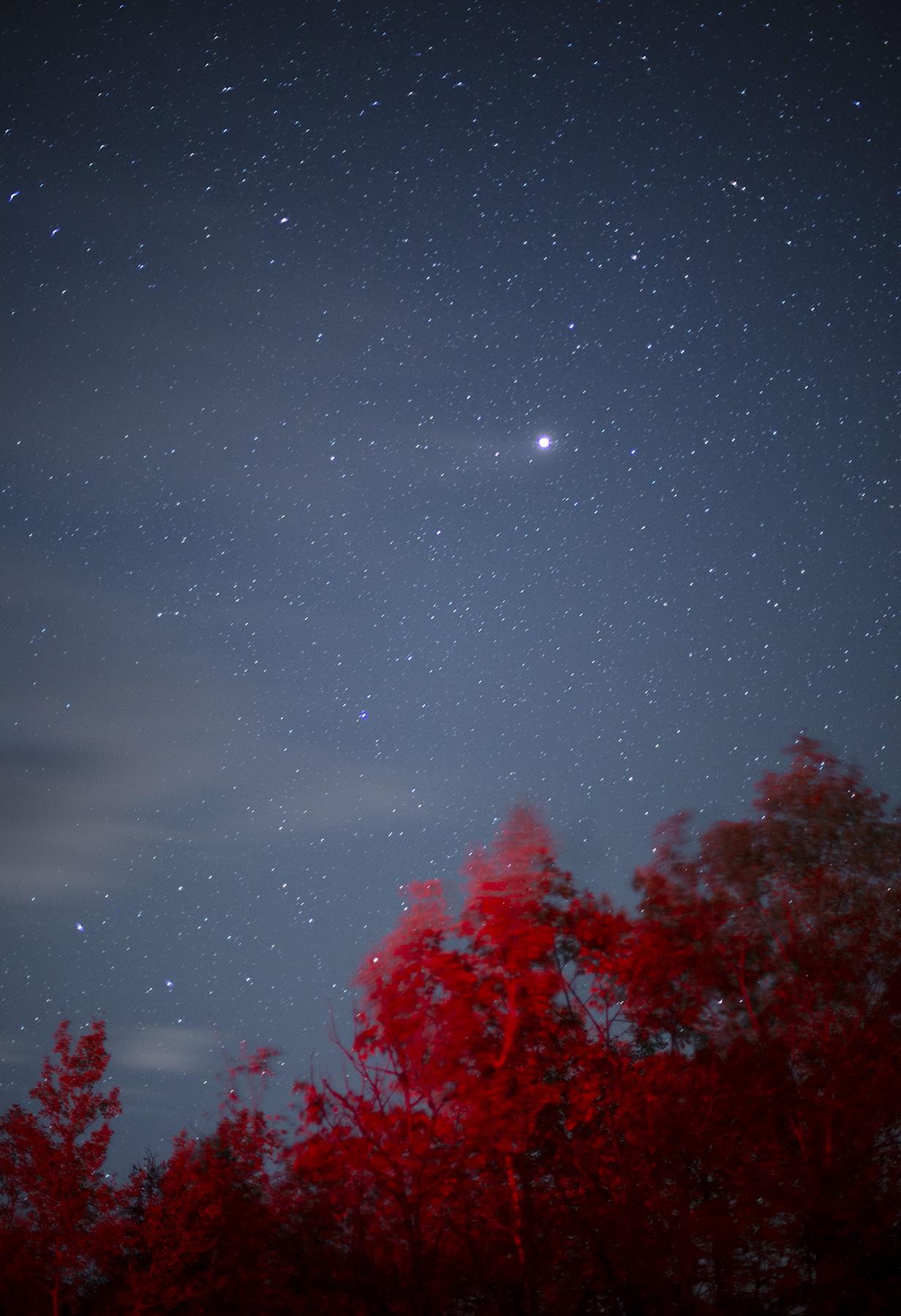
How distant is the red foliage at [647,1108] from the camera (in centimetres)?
980

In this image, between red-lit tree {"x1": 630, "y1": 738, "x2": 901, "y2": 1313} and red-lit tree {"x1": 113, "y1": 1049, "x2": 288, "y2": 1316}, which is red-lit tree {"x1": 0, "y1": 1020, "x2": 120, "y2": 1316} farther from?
red-lit tree {"x1": 630, "y1": 738, "x2": 901, "y2": 1313}

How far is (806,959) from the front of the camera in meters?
12.9

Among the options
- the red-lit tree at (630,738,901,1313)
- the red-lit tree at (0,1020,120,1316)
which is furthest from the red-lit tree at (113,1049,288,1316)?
the red-lit tree at (630,738,901,1313)

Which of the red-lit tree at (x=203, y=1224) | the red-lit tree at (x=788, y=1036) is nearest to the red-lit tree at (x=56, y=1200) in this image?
the red-lit tree at (x=203, y=1224)

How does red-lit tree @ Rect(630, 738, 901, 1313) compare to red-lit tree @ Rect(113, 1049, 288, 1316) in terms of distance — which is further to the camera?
red-lit tree @ Rect(113, 1049, 288, 1316)

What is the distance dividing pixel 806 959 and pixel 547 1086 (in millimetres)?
4386

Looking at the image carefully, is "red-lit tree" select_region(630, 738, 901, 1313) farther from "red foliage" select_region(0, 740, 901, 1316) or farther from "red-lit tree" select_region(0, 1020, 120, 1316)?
"red-lit tree" select_region(0, 1020, 120, 1316)

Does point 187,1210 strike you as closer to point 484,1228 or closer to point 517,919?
point 484,1228

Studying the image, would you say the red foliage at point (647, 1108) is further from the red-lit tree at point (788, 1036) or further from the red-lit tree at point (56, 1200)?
the red-lit tree at point (56, 1200)

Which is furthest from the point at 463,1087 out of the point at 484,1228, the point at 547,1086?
the point at 484,1228

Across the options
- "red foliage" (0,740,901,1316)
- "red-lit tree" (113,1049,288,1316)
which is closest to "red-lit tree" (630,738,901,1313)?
"red foliage" (0,740,901,1316)

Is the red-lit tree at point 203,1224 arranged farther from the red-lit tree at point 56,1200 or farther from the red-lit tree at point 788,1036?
the red-lit tree at point 788,1036

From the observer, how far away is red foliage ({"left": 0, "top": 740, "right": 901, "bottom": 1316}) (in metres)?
9.80

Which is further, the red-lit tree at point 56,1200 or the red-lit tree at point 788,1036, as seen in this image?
the red-lit tree at point 56,1200
